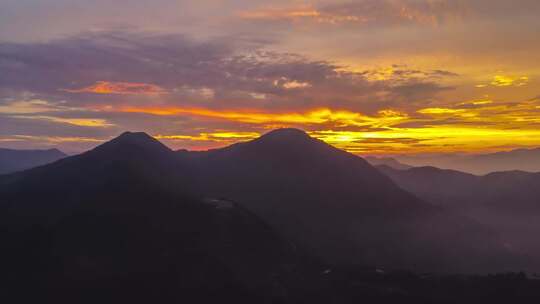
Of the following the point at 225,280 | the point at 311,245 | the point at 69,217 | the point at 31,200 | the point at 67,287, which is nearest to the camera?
the point at 67,287

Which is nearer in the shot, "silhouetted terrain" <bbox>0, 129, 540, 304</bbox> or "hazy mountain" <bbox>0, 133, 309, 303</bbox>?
"hazy mountain" <bbox>0, 133, 309, 303</bbox>

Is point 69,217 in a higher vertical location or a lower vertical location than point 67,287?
higher

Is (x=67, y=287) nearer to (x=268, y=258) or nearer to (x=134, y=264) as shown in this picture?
(x=134, y=264)

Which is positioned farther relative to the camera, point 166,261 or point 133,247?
point 133,247

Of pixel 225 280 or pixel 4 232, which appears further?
pixel 4 232

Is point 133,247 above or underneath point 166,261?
above

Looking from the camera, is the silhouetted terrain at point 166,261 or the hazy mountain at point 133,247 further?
the silhouetted terrain at point 166,261

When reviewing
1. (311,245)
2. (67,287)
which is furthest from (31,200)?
(311,245)

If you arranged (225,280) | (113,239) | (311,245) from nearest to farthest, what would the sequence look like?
(225,280), (113,239), (311,245)
